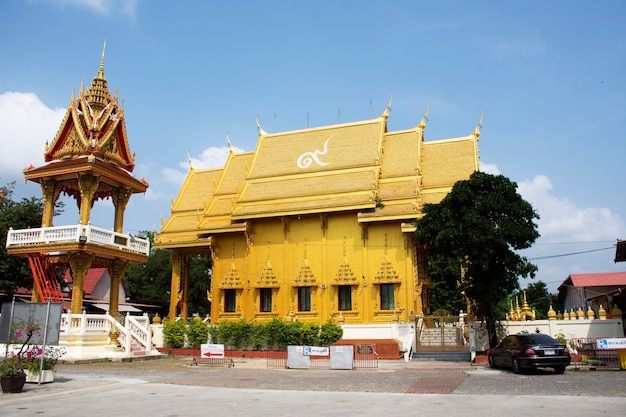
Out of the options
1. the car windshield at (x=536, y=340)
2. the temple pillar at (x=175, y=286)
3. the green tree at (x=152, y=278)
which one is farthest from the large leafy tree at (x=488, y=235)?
the green tree at (x=152, y=278)

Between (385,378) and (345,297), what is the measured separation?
35.4 feet

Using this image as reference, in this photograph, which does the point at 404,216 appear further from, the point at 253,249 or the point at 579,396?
the point at 579,396

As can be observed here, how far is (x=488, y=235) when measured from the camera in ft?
59.3

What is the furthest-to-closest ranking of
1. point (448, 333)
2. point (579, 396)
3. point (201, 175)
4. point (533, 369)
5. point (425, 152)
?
point (201, 175) < point (425, 152) < point (448, 333) < point (533, 369) < point (579, 396)

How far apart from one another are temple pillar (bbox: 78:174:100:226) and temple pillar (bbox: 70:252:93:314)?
1.47 metres

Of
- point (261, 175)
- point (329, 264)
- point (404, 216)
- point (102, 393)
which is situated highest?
point (261, 175)

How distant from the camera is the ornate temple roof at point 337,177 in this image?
82.4 ft

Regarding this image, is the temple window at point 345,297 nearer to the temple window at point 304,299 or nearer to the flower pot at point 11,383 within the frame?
the temple window at point 304,299

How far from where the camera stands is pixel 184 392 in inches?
456

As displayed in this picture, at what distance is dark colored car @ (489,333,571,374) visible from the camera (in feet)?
45.7

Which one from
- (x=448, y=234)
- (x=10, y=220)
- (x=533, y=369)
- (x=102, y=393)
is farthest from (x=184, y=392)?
(x=10, y=220)

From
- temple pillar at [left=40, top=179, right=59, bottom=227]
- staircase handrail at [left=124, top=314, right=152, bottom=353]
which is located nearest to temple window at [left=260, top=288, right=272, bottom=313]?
staircase handrail at [left=124, top=314, right=152, bottom=353]

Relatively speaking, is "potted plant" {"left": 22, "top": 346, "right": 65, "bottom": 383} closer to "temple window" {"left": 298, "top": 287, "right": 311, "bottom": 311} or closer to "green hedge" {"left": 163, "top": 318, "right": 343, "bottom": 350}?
"green hedge" {"left": 163, "top": 318, "right": 343, "bottom": 350}

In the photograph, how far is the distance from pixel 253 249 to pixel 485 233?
41.8ft
